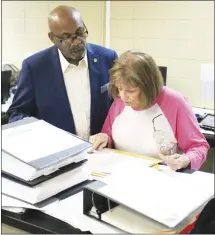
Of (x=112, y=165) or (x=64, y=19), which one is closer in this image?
(x=112, y=165)

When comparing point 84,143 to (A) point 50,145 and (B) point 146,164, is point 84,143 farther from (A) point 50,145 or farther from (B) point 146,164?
(B) point 146,164

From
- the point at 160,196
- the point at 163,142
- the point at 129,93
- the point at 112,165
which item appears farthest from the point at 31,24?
the point at 160,196

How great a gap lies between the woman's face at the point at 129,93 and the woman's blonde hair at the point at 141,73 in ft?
0.04

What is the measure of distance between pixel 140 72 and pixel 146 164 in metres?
0.38

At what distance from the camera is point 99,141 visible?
1643 millimetres

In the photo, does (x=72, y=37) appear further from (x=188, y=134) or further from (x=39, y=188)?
(x=39, y=188)

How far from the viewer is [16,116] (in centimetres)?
168

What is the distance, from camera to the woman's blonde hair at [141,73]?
156 cm

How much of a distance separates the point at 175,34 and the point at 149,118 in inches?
71.1

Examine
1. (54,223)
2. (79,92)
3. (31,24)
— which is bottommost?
(54,223)

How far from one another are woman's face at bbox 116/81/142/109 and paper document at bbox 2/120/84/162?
1.37 ft

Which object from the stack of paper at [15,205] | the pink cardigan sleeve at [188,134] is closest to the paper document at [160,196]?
the stack of paper at [15,205]

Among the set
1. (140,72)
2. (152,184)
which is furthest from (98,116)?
(152,184)

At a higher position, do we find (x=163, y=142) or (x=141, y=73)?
(x=141, y=73)
